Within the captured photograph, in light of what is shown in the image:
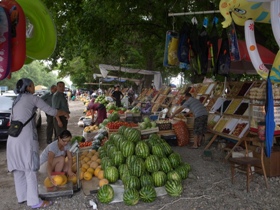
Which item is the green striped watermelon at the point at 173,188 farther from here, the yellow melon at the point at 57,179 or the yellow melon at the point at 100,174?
the yellow melon at the point at 57,179

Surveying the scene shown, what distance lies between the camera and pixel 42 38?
396 cm

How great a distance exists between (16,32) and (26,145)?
179 cm

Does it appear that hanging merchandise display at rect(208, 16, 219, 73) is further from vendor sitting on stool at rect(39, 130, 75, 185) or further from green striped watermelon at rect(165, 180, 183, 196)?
vendor sitting on stool at rect(39, 130, 75, 185)

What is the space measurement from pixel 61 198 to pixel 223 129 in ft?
15.7

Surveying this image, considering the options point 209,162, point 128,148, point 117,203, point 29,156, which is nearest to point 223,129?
point 209,162

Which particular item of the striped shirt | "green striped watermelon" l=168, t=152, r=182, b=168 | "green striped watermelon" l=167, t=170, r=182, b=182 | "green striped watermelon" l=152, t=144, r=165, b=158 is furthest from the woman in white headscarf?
the striped shirt

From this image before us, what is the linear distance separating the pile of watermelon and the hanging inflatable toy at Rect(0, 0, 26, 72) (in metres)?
2.62

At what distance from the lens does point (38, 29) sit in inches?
154

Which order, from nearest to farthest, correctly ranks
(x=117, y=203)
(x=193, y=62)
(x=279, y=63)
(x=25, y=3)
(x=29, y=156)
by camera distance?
(x=279, y=63) < (x=25, y=3) < (x=29, y=156) < (x=117, y=203) < (x=193, y=62)

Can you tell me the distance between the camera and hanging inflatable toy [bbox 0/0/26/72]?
3.25 m

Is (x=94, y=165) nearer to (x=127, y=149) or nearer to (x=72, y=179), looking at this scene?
(x=72, y=179)

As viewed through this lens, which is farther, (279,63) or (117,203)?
(117,203)

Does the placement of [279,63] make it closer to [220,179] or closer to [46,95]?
[220,179]

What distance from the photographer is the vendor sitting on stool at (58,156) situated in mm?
5012
